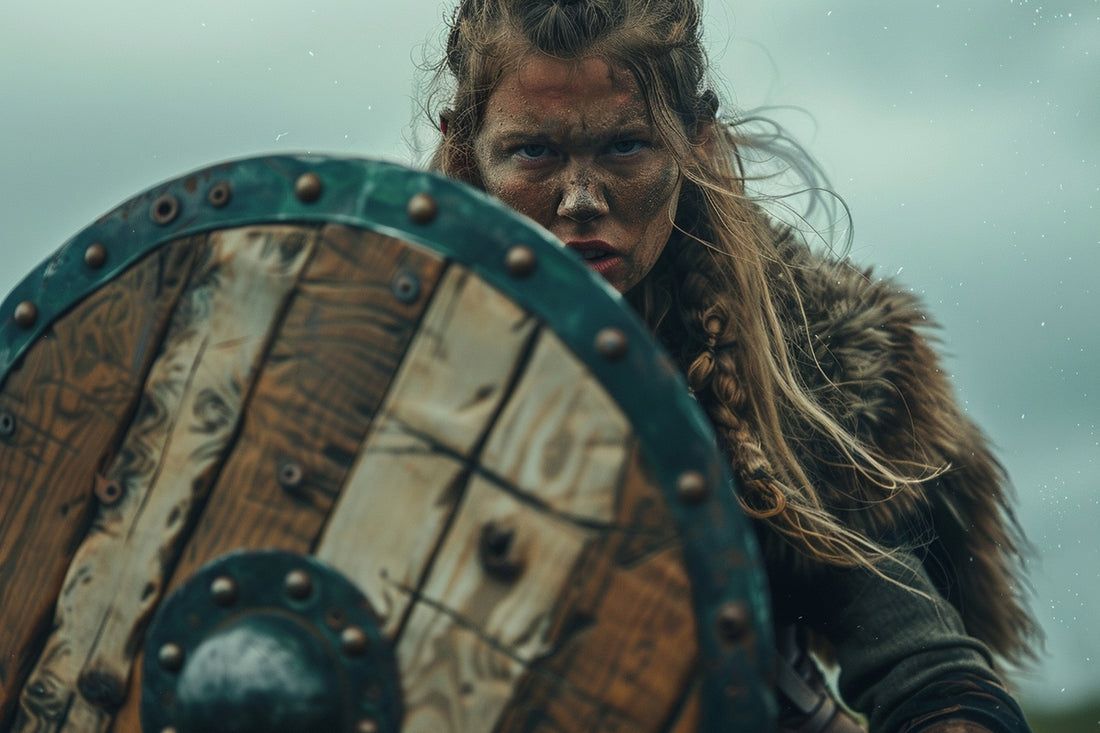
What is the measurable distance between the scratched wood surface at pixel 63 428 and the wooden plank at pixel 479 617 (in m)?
0.39

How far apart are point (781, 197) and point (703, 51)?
0.97 feet

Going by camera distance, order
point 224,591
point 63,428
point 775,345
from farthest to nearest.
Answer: point 775,345 → point 63,428 → point 224,591

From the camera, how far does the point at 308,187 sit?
1162mm

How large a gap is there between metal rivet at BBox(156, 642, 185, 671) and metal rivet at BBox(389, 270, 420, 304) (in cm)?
40

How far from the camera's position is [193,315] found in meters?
1.20

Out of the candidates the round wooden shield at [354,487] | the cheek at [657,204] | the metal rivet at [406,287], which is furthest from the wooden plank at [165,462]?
the cheek at [657,204]

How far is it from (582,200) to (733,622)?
0.94 m

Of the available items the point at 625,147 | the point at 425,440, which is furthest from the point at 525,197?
the point at 425,440

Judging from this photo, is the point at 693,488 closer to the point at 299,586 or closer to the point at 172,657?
the point at 299,586

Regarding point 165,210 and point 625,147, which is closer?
point 165,210

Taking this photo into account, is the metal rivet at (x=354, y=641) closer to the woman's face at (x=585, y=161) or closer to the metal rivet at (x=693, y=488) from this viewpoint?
the metal rivet at (x=693, y=488)

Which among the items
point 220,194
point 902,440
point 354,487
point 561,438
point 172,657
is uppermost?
point 902,440

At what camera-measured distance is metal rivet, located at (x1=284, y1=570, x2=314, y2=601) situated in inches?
43.8

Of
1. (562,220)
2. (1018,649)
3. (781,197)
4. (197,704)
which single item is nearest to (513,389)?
(197,704)
